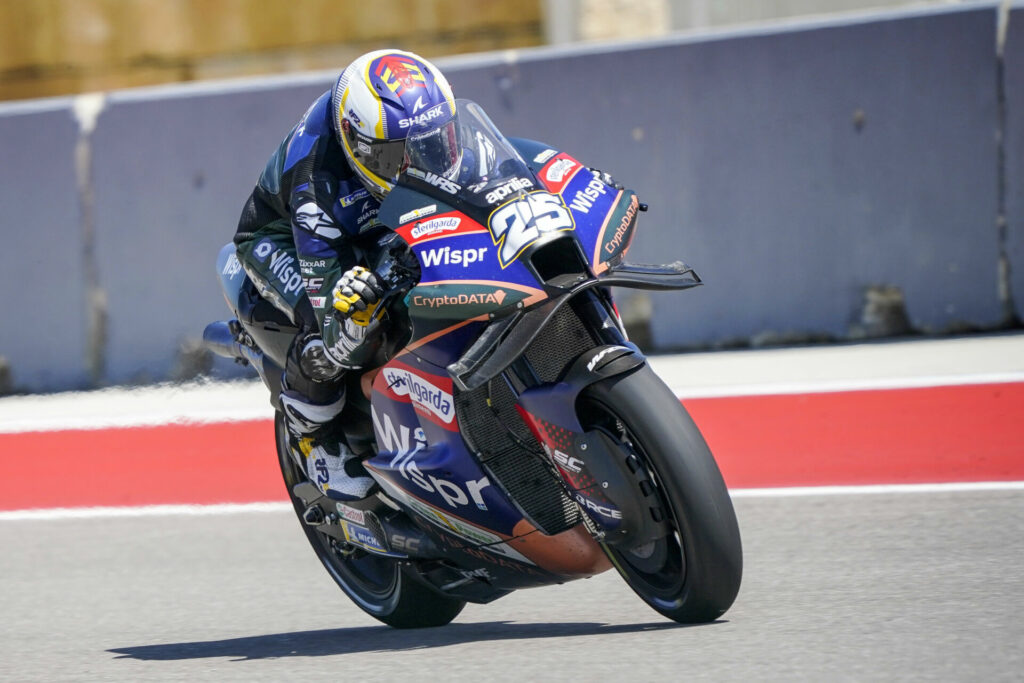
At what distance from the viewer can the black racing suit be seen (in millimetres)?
4133

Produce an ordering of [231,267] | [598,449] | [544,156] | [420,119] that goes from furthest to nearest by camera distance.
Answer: [231,267]
[544,156]
[420,119]
[598,449]

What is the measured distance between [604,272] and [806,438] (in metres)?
2.88

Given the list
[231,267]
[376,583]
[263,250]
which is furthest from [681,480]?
[231,267]

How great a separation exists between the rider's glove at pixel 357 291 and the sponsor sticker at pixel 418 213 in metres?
0.16

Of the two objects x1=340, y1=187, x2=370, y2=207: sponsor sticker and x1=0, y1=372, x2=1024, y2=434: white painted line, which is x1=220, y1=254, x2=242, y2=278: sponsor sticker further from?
x1=0, y1=372, x2=1024, y2=434: white painted line

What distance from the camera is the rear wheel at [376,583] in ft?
15.1

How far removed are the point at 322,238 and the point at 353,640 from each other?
121 centimetres

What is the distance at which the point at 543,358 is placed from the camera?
12.3 ft

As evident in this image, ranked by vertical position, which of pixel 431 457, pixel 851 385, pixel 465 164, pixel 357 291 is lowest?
pixel 851 385

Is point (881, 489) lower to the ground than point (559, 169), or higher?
lower

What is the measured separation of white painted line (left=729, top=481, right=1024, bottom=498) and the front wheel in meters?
2.28

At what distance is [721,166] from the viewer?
25.6ft

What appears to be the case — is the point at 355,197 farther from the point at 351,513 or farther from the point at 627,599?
the point at 627,599

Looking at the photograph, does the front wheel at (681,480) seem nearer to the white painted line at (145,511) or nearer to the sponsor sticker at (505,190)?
the sponsor sticker at (505,190)
